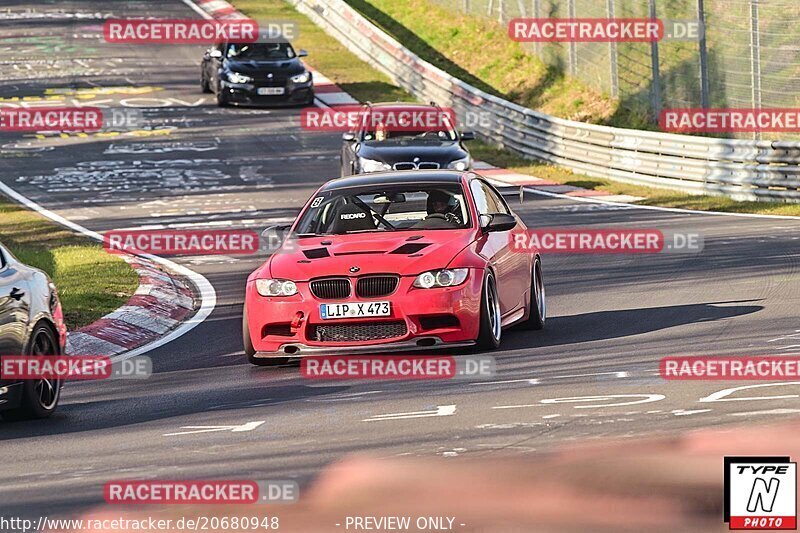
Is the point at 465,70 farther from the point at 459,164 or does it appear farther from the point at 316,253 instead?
the point at 316,253

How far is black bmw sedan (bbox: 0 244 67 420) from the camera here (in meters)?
10.5

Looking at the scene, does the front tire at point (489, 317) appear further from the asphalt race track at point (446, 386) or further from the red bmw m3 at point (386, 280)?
the asphalt race track at point (446, 386)

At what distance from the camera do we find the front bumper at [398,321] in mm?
12273

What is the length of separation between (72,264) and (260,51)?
19.7m

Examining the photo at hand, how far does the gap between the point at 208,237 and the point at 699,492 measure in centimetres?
1725

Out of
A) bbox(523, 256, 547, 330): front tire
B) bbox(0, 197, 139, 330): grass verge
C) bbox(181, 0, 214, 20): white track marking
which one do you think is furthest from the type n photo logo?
bbox(181, 0, 214, 20): white track marking

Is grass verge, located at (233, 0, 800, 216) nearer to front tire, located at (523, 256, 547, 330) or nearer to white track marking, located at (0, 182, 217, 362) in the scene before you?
white track marking, located at (0, 182, 217, 362)

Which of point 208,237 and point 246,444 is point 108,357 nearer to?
point 246,444

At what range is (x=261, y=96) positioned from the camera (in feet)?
126

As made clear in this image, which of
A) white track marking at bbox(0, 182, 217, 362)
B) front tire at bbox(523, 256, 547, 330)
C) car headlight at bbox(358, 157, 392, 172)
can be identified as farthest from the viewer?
car headlight at bbox(358, 157, 392, 172)

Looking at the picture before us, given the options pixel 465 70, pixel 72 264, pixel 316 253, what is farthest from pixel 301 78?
pixel 316 253

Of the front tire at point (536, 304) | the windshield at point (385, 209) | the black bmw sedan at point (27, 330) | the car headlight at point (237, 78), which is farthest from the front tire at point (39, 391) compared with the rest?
the car headlight at point (237, 78)

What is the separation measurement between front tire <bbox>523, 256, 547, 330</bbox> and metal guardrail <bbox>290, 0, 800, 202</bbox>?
1155 centimetres

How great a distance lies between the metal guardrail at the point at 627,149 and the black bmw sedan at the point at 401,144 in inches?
153
